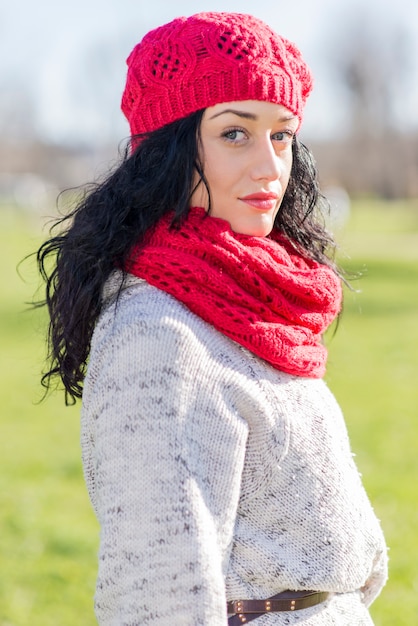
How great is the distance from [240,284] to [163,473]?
463 mm

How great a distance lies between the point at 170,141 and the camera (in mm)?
1874

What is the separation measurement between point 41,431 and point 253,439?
217 inches

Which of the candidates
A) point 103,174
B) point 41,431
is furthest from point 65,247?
point 41,431

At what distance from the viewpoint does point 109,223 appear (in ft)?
6.25

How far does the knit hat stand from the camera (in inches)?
70.8

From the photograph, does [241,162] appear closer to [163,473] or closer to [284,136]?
[284,136]

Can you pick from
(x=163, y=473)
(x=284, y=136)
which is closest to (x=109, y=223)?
(x=284, y=136)

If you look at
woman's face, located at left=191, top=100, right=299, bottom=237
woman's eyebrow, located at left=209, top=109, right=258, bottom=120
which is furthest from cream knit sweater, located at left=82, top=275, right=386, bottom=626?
woman's eyebrow, located at left=209, top=109, right=258, bottom=120

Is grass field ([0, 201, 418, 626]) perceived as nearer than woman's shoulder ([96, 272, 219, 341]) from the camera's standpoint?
No

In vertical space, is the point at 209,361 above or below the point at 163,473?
above

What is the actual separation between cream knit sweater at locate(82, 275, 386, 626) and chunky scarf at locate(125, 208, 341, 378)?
0.10 feet

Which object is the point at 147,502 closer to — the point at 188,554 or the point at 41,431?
the point at 188,554

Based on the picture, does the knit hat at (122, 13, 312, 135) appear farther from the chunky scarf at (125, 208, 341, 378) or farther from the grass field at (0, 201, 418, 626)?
the grass field at (0, 201, 418, 626)

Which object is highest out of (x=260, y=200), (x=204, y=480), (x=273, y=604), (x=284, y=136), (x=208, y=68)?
(x=208, y=68)
